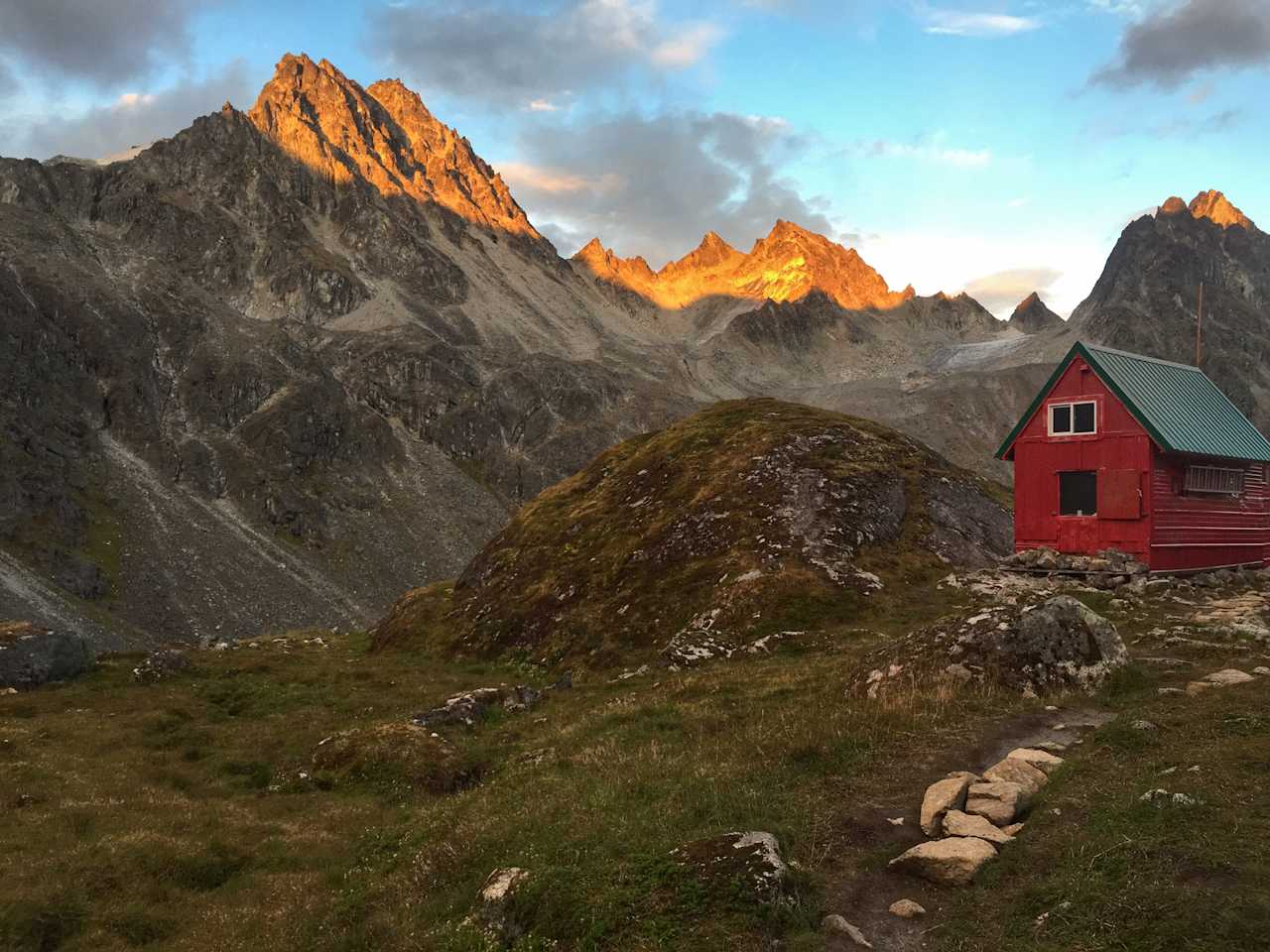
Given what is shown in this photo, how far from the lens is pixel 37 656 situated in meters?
37.0

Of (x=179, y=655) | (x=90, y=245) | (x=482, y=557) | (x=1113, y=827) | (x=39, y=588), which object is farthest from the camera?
(x=90, y=245)

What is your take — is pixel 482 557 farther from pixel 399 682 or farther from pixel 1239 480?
pixel 1239 480

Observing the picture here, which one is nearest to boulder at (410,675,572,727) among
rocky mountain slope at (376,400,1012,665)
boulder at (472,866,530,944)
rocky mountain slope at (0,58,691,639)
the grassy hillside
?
the grassy hillside

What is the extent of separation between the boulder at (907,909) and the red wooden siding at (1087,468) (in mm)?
33625

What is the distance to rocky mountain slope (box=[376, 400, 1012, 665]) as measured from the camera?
35.1m

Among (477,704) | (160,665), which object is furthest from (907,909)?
(160,665)

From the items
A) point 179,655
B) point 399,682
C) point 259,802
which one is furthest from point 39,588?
point 259,802

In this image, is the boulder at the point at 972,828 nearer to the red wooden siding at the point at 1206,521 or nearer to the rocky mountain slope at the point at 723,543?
the rocky mountain slope at the point at 723,543

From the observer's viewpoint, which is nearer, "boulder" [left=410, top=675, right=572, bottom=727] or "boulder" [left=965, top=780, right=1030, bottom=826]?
"boulder" [left=965, top=780, right=1030, bottom=826]

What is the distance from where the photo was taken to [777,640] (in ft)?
100

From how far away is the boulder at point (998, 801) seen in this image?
38.8 feet

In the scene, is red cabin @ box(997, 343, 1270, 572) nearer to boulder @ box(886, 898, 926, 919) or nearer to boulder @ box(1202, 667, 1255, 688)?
boulder @ box(1202, 667, 1255, 688)

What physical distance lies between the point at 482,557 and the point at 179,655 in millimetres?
17797

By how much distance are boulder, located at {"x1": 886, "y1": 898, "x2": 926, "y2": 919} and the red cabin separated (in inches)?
1324
